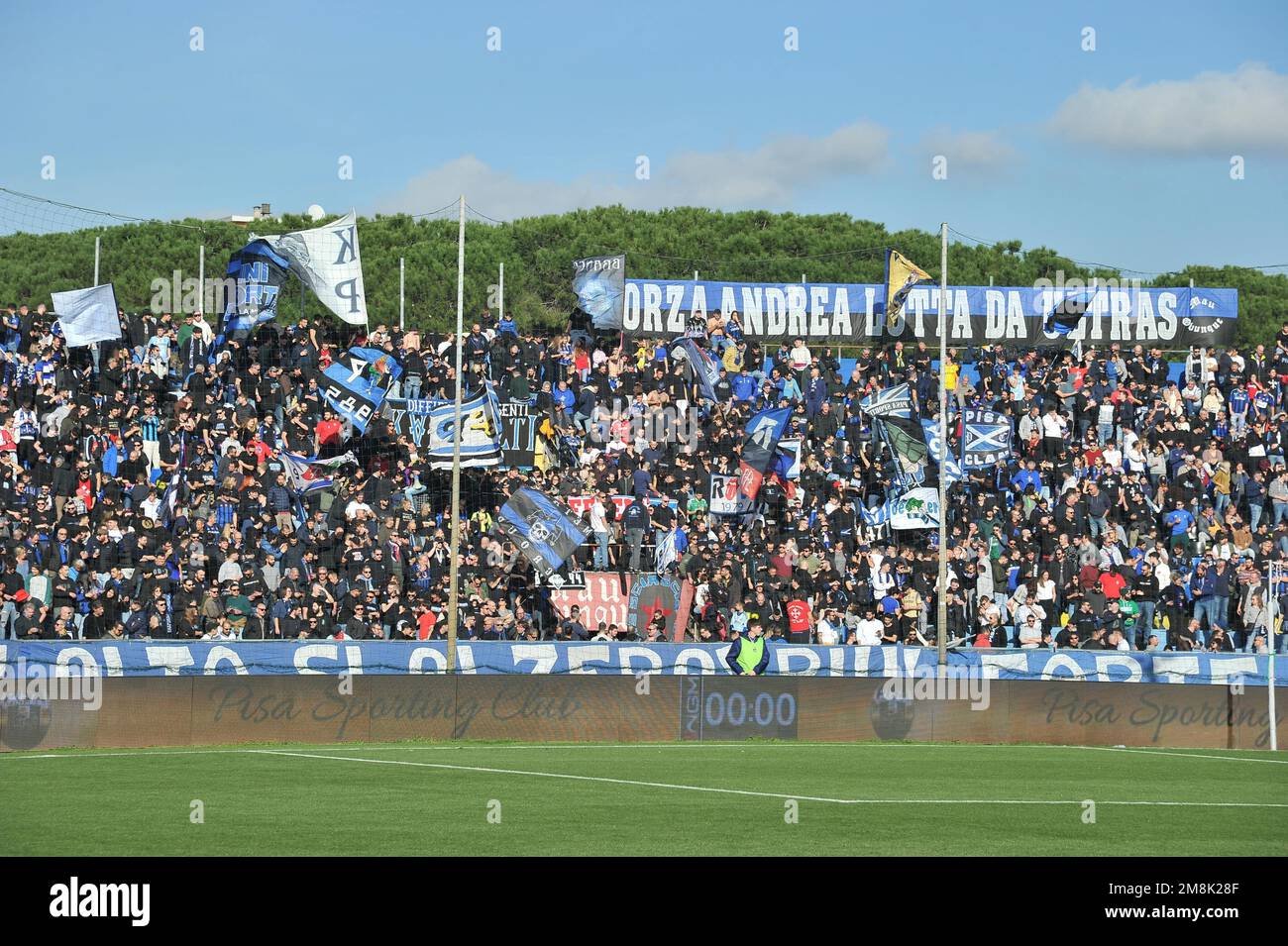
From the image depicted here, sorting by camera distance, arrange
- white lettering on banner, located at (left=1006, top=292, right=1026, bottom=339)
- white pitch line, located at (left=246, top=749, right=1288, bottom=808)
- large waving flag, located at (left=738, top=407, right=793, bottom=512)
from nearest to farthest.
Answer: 1. white pitch line, located at (left=246, top=749, right=1288, bottom=808)
2. large waving flag, located at (left=738, top=407, right=793, bottom=512)
3. white lettering on banner, located at (left=1006, top=292, right=1026, bottom=339)

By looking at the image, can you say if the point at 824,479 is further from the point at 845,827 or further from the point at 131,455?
the point at 845,827

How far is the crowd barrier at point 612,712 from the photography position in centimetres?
2530

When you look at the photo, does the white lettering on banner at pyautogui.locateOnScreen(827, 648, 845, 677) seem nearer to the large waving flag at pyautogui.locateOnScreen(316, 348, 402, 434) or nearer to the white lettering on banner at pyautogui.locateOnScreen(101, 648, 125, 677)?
the large waving flag at pyautogui.locateOnScreen(316, 348, 402, 434)

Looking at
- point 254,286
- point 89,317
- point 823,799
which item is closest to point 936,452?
point 254,286

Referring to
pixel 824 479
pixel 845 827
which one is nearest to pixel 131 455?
pixel 824 479

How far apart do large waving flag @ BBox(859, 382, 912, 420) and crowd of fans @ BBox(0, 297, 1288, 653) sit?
0.47 metres

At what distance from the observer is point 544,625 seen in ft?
104

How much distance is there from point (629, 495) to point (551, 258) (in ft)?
94.0

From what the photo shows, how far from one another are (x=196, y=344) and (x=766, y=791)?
2224 cm

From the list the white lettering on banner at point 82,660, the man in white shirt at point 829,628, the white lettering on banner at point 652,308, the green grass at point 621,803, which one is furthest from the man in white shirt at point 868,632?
the white lettering on banner at point 652,308

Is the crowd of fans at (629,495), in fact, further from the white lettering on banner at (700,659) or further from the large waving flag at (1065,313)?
the large waving flag at (1065,313)

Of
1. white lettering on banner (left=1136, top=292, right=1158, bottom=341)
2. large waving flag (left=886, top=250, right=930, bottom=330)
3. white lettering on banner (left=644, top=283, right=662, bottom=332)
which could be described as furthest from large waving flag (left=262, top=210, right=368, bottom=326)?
white lettering on banner (left=1136, top=292, right=1158, bottom=341)

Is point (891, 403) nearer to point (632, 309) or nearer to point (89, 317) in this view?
point (632, 309)

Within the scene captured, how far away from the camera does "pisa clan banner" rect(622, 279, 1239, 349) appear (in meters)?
44.8
